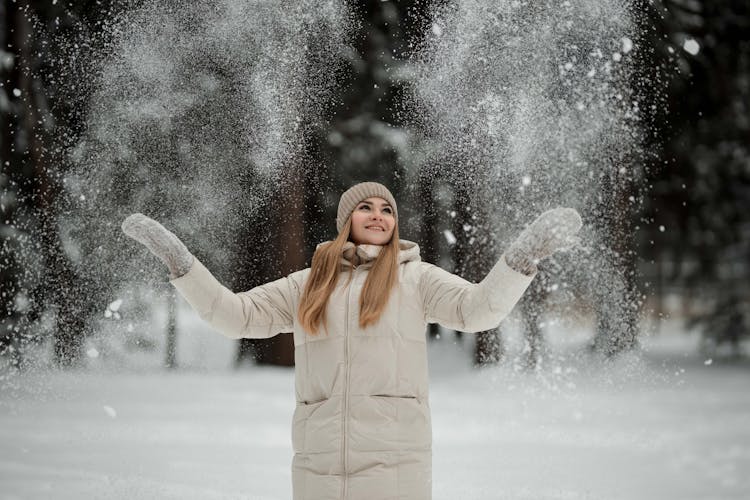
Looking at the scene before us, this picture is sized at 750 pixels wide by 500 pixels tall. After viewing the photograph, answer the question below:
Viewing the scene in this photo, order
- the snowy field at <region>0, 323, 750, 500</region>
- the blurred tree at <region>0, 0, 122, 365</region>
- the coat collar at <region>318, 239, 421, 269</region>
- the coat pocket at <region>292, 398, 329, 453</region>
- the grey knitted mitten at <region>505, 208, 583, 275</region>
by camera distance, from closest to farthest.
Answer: the grey knitted mitten at <region>505, 208, 583, 275</region>, the coat pocket at <region>292, 398, 329, 453</region>, the coat collar at <region>318, 239, 421, 269</region>, the snowy field at <region>0, 323, 750, 500</region>, the blurred tree at <region>0, 0, 122, 365</region>

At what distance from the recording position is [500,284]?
5.73ft

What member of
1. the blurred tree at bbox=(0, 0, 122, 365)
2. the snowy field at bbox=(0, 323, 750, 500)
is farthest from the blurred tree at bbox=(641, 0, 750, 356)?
the blurred tree at bbox=(0, 0, 122, 365)

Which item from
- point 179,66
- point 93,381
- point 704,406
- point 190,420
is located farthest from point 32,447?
point 704,406

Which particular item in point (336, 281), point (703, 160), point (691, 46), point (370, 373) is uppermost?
point (691, 46)

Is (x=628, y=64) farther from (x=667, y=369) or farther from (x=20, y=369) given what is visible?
(x=20, y=369)

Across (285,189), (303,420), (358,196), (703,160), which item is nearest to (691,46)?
(703,160)

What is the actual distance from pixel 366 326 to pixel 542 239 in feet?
1.54

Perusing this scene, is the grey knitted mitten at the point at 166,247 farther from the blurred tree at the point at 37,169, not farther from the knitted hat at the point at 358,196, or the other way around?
the blurred tree at the point at 37,169

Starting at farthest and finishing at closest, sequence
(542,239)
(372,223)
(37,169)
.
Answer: (37,169), (372,223), (542,239)

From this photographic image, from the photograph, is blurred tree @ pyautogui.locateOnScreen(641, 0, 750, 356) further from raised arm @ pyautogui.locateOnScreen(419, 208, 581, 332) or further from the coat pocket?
the coat pocket

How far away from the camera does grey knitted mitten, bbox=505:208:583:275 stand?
170 cm

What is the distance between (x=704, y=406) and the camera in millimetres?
5801

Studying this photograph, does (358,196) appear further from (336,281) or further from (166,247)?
(166,247)

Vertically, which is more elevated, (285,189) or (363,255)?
(285,189)
